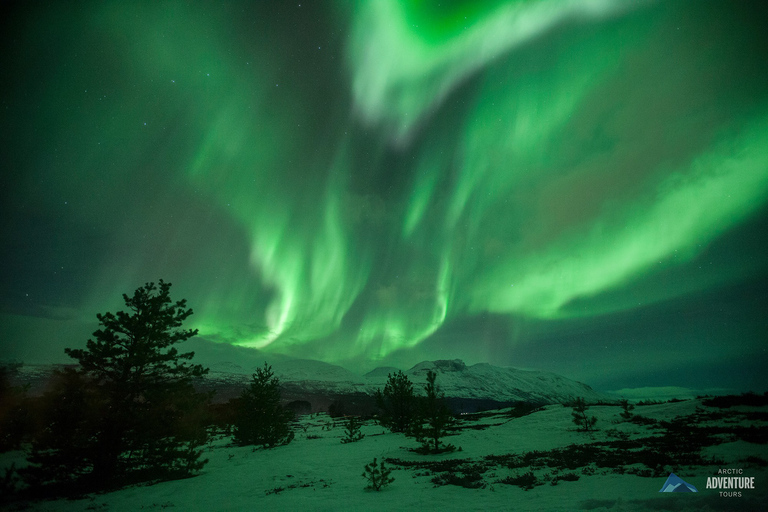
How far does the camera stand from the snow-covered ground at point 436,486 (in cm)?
935

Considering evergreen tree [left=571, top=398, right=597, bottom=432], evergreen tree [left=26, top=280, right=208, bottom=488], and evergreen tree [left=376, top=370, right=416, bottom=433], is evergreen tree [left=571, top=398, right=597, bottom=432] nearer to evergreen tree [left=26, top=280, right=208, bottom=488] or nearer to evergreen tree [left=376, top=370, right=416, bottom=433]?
evergreen tree [left=376, top=370, right=416, bottom=433]

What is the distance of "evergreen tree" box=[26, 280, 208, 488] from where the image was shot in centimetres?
1617

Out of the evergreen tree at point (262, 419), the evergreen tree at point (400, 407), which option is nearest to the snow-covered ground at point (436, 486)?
the evergreen tree at point (262, 419)

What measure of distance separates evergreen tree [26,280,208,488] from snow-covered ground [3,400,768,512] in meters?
2.01

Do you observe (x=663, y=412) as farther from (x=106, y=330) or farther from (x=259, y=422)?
(x=106, y=330)

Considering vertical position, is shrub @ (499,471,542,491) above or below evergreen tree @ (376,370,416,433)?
above

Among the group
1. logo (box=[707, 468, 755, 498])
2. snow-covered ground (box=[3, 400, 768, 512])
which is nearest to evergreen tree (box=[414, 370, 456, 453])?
snow-covered ground (box=[3, 400, 768, 512])

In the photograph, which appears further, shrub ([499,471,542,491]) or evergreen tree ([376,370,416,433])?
evergreen tree ([376,370,416,433])

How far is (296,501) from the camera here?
1209cm

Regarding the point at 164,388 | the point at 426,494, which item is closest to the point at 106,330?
the point at 164,388

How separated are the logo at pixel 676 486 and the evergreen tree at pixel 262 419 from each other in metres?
27.8

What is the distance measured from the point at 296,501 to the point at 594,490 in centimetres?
1068

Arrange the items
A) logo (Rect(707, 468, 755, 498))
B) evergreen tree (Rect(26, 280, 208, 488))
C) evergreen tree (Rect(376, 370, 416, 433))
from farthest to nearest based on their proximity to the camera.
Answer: evergreen tree (Rect(376, 370, 416, 433))
evergreen tree (Rect(26, 280, 208, 488))
logo (Rect(707, 468, 755, 498))

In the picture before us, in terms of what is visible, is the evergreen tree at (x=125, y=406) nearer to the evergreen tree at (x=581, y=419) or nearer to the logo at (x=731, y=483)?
the logo at (x=731, y=483)
